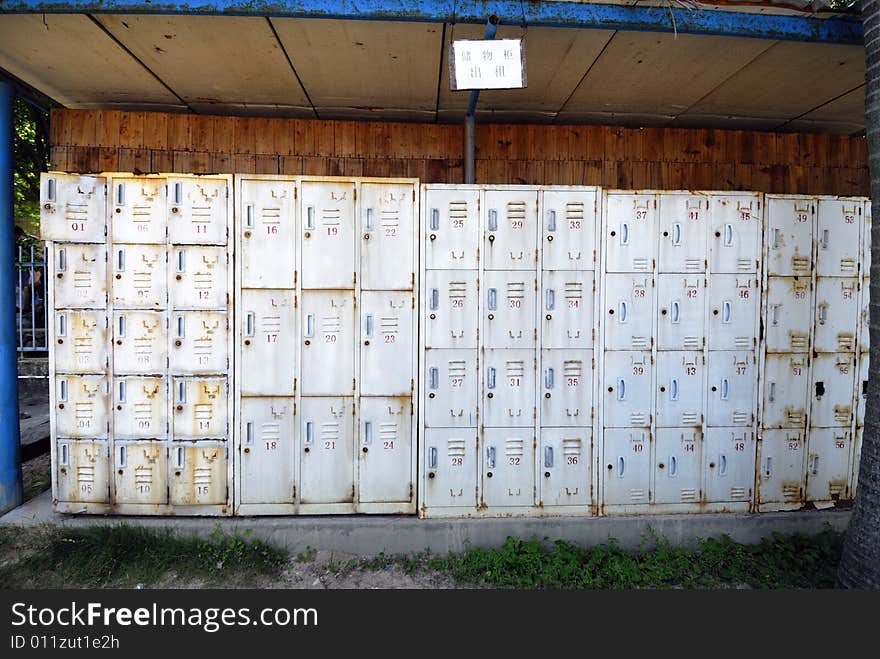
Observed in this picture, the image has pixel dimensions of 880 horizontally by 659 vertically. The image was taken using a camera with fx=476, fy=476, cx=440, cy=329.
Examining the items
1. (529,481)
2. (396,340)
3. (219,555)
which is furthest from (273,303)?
(529,481)

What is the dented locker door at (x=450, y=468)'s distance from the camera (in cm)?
392

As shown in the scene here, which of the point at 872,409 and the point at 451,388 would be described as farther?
the point at 451,388

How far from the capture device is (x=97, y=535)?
369cm

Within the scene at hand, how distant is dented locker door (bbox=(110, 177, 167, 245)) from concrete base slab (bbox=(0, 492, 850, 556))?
229 centimetres

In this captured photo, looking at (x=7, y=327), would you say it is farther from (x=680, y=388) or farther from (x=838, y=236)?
(x=838, y=236)

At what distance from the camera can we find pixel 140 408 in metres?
3.84

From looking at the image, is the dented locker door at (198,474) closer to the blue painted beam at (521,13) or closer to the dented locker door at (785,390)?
the blue painted beam at (521,13)

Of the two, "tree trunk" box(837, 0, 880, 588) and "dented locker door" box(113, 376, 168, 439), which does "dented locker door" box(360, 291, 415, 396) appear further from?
"tree trunk" box(837, 0, 880, 588)

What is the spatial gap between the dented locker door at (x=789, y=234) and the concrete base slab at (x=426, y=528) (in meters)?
2.14

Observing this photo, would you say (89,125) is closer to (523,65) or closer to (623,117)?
(523,65)

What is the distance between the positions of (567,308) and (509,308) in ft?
1.58

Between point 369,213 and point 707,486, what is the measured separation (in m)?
3.65

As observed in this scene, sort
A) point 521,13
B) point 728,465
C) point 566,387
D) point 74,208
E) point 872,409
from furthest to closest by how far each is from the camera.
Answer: point 728,465 < point 566,387 < point 74,208 < point 521,13 < point 872,409

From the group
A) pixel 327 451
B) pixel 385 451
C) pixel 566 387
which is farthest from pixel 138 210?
pixel 566 387
